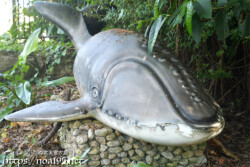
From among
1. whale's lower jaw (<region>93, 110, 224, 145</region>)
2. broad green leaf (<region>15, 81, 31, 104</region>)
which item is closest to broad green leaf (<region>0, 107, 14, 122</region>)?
broad green leaf (<region>15, 81, 31, 104</region>)

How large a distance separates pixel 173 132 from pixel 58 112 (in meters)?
0.98

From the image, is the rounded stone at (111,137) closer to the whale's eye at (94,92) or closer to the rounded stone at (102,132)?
the rounded stone at (102,132)

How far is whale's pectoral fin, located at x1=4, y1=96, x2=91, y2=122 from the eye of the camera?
2145 mm

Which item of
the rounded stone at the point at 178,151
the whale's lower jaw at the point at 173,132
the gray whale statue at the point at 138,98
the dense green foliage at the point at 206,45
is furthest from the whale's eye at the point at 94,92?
the rounded stone at the point at 178,151

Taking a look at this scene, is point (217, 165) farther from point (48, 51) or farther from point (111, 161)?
point (48, 51)

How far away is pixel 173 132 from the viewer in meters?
1.70

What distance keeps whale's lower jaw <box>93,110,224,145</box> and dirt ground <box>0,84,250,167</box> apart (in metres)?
0.61

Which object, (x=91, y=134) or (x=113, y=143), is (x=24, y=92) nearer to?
(x=91, y=134)

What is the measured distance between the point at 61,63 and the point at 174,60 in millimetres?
2902

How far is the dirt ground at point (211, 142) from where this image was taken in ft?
7.80

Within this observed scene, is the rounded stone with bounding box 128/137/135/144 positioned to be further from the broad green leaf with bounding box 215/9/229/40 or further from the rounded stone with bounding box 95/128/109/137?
the broad green leaf with bounding box 215/9/229/40

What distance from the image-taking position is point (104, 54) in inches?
85.1

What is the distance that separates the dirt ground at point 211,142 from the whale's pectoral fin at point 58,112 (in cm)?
32

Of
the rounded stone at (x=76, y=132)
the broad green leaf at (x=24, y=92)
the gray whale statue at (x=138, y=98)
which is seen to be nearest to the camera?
the gray whale statue at (x=138, y=98)
